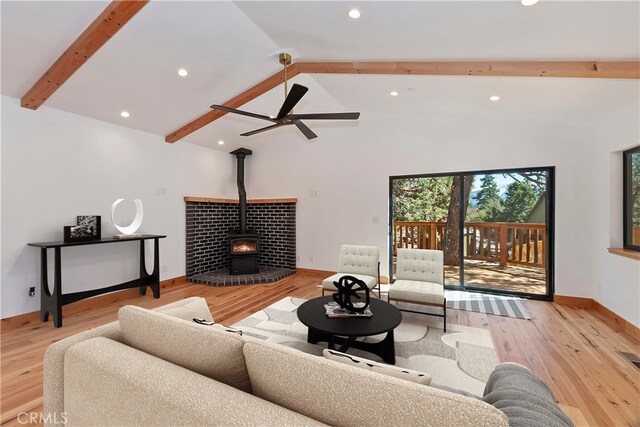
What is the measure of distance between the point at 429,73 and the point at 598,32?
4.11 ft

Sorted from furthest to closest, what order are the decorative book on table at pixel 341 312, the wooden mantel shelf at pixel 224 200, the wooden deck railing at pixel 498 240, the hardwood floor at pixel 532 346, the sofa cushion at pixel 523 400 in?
→ the wooden mantel shelf at pixel 224 200 < the wooden deck railing at pixel 498 240 < the decorative book on table at pixel 341 312 < the hardwood floor at pixel 532 346 < the sofa cushion at pixel 523 400

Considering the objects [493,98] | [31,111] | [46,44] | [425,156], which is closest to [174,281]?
[31,111]

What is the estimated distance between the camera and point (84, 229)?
3658 millimetres

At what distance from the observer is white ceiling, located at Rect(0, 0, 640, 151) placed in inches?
82.5

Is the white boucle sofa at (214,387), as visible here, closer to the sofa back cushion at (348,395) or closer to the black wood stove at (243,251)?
the sofa back cushion at (348,395)

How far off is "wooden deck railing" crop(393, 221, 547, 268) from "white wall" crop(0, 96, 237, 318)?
453 cm

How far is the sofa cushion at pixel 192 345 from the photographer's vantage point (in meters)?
1.12

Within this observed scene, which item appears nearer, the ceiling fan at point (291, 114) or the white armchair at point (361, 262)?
the ceiling fan at point (291, 114)

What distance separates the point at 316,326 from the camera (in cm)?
235

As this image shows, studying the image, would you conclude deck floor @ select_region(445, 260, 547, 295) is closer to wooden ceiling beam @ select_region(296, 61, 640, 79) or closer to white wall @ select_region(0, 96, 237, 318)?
wooden ceiling beam @ select_region(296, 61, 640, 79)

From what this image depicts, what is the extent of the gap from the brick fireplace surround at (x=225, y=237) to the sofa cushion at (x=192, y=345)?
374 centimetres

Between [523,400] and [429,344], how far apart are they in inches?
79.4

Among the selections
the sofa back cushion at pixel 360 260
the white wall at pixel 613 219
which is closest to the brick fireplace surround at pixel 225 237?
the sofa back cushion at pixel 360 260

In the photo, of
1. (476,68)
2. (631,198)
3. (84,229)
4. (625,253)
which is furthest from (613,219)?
(84,229)
